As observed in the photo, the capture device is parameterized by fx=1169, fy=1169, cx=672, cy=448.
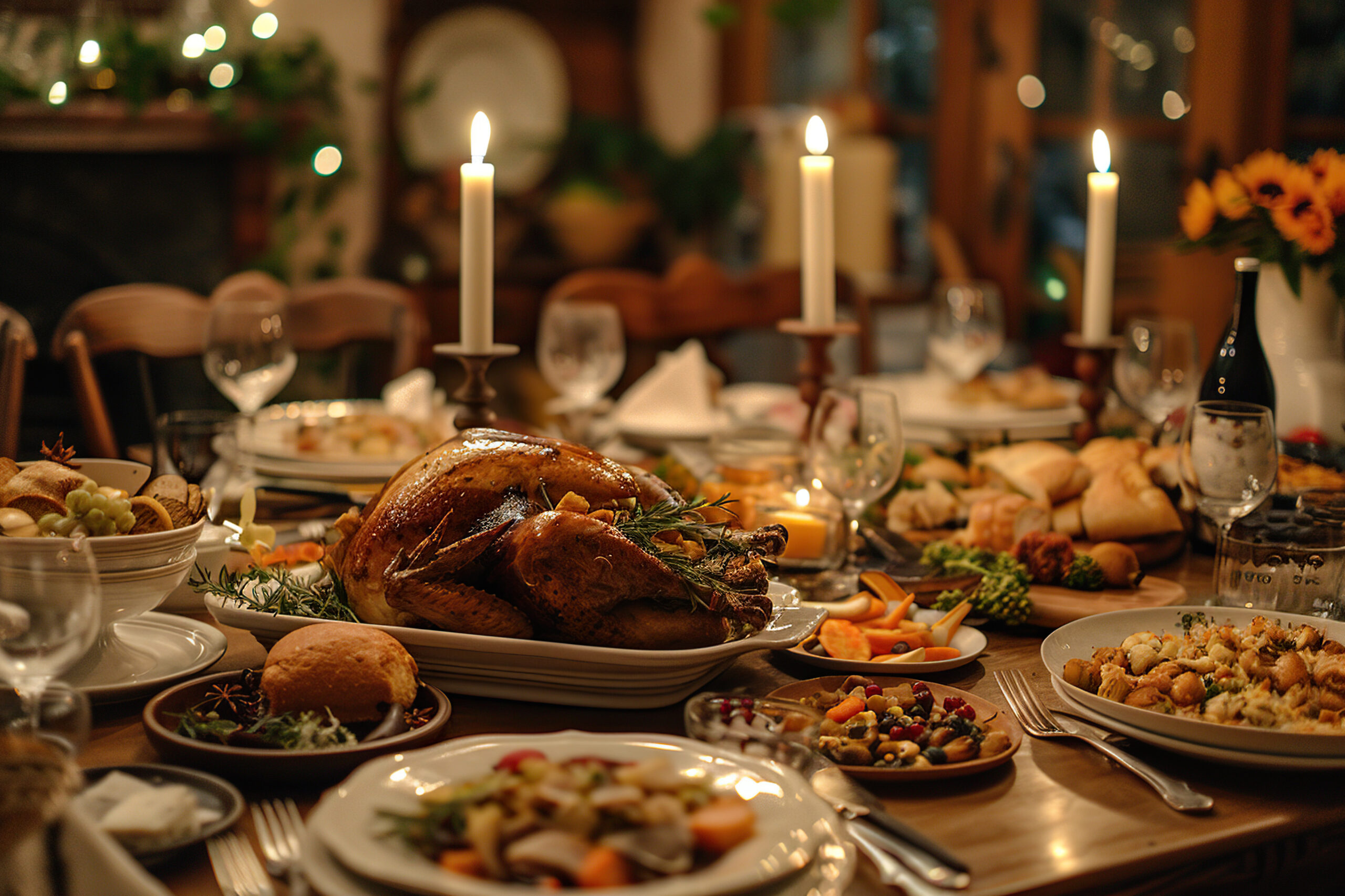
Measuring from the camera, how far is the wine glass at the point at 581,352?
1936 mm

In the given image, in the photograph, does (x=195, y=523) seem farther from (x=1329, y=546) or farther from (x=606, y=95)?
(x=606, y=95)

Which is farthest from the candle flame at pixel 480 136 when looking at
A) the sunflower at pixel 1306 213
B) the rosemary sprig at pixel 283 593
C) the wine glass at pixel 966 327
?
the wine glass at pixel 966 327

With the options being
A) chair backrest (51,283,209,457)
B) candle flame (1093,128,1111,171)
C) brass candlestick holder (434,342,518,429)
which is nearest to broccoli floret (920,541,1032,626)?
brass candlestick holder (434,342,518,429)

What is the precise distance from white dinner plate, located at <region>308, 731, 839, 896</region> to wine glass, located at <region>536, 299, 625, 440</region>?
1.19 meters

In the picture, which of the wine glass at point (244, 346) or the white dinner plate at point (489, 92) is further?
the white dinner plate at point (489, 92)

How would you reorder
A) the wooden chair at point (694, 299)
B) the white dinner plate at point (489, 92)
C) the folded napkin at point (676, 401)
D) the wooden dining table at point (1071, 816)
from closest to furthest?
the wooden dining table at point (1071, 816), the folded napkin at point (676, 401), the wooden chair at point (694, 299), the white dinner plate at point (489, 92)

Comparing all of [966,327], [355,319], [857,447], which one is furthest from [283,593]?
[355,319]

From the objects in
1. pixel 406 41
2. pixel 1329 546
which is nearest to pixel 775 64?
pixel 406 41

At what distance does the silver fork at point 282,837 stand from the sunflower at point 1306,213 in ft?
4.84

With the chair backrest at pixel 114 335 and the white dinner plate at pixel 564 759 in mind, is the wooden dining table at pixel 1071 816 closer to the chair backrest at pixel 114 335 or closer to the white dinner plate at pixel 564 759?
the white dinner plate at pixel 564 759

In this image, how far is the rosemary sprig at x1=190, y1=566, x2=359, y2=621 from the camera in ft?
3.36

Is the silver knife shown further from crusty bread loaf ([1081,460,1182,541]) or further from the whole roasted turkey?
crusty bread loaf ([1081,460,1182,541])

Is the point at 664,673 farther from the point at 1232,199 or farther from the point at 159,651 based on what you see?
the point at 1232,199

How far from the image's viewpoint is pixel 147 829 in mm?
Result: 694
